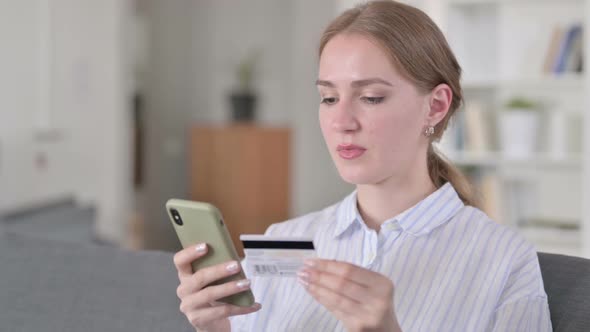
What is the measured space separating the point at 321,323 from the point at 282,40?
653 centimetres

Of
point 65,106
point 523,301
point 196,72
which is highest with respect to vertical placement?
point 523,301

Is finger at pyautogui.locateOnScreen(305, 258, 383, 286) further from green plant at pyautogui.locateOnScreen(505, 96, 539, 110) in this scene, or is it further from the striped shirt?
green plant at pyautogui.locateOnScreen(505, 96, 539, 110)

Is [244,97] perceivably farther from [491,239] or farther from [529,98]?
[491,239]

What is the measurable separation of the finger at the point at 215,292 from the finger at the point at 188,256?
0.04 m

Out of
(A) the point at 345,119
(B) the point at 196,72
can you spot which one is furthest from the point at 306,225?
(B) the point at 196,72

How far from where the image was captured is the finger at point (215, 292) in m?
1.26

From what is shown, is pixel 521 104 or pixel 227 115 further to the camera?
pixel 227 115

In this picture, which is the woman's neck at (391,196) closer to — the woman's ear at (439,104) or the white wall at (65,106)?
the woman's ear at (439,104)

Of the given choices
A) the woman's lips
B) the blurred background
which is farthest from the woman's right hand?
the blurred background

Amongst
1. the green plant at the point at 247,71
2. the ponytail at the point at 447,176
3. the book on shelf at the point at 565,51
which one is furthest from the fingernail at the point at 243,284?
the green plant at the point at 247,71

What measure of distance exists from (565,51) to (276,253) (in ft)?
11.1

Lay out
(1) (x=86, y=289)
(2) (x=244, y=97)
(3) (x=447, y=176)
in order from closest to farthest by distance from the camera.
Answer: (3) (x=447, y=176) → (1) (x=86, y=289) → (2) (x=244, y=97)

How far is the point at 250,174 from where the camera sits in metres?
7.22

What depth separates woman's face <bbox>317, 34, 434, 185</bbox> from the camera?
1.34 metres
